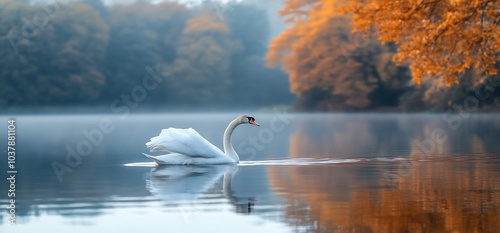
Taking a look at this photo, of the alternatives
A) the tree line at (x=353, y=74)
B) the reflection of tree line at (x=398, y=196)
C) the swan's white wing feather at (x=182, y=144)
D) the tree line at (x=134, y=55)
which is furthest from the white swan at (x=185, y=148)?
the tree line at (x=134, y=55)

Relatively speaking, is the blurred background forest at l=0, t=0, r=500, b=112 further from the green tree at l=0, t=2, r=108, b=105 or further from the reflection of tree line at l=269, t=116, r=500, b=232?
the reflection of tree line at l=269, t=116, r=500, b=232

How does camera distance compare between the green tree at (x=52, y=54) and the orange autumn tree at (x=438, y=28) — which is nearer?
the orange autumn tree at (x=438, y=28)

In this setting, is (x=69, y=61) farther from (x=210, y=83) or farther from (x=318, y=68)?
(x=318, y=68)

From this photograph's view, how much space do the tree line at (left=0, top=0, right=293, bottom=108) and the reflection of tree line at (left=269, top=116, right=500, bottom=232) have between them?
6866 cm

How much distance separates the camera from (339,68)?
74.1 m

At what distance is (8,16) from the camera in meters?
85.9

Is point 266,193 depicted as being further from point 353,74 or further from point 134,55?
point 134,55

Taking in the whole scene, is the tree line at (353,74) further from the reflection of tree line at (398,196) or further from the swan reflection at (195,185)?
the reflection of tree line at (398,196)

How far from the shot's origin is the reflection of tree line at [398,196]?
32.7 ft

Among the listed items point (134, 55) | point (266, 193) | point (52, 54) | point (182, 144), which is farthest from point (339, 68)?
point (266, 193)

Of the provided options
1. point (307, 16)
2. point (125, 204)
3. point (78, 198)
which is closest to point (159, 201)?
point (125, 204)

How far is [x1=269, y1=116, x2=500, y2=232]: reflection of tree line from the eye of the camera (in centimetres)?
997

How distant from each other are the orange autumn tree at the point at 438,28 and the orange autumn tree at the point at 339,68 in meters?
45.8

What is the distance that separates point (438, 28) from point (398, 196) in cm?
1248
